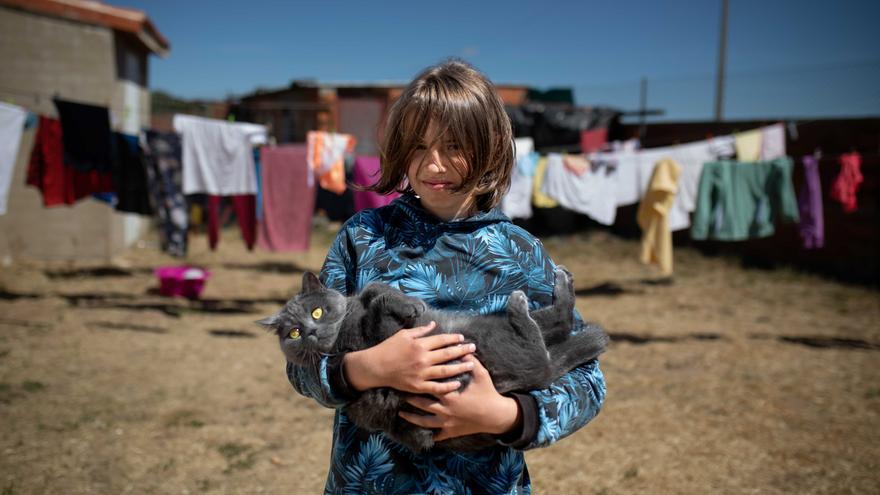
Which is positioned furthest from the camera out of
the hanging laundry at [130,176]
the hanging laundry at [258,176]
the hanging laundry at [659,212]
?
the hanging laundry at [258,176]

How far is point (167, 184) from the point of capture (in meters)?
6.81

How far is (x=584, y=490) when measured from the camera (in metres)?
3.62

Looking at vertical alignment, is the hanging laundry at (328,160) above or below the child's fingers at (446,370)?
above

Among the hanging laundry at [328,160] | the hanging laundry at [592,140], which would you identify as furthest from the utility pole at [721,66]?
the hanging laundry at [328,160]

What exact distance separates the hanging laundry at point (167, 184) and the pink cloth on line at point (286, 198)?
3.17 feet

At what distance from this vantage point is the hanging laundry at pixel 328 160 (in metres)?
7.50

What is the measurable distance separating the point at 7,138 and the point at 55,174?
0.69 m

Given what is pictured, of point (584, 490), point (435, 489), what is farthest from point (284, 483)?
point (435, 489)

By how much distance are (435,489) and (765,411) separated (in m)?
4.47

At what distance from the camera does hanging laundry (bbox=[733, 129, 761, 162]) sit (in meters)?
7.41

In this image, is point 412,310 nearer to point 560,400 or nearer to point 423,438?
point 423,438

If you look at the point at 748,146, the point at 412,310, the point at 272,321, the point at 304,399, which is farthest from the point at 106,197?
the point at 748,146

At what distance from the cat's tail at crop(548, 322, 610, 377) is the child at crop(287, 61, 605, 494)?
32 millimetres

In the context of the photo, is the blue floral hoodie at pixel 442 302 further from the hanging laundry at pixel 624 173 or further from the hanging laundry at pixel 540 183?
the hanging laundry at pixel 624 173
